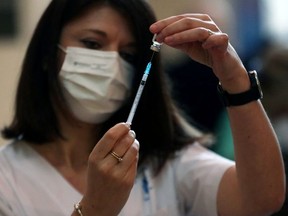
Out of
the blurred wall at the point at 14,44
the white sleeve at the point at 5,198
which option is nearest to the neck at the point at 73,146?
the white sleeve at the point at 5,198

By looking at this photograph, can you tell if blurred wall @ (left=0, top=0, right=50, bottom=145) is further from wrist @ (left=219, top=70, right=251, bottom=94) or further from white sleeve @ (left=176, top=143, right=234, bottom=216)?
wrist @ (left=219, top=70, right=251, bottom=94)

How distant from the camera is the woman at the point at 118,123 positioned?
1.30 meters

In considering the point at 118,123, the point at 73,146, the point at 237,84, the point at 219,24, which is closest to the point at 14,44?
the point at 219,24

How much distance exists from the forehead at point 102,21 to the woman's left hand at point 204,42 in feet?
0.78

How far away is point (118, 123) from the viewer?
1.43 metres

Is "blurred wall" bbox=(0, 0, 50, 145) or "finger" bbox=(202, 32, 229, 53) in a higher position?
"finger" bbox=(202, 32, 229, 53)

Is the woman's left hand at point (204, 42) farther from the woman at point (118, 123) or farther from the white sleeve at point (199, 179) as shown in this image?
the white sleeve at point (199, 179)

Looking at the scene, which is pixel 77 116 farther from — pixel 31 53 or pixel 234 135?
pixel 234 135

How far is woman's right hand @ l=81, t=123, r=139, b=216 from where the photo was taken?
1.14m

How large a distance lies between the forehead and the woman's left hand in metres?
0.24

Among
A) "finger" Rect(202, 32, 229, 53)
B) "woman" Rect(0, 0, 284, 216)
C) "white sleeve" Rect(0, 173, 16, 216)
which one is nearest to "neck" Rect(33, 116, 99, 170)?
"woman" Rect(0, 0, 284, 216)

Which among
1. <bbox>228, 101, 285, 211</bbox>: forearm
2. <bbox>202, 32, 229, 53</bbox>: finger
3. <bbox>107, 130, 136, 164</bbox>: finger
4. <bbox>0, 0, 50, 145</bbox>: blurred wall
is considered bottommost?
<bbox>0, 0, 50, 145</bbox>: blurred wall

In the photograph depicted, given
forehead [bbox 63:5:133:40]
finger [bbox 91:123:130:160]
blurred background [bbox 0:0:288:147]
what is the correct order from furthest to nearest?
1. blurred background [bbox 0:0:288:147]
2. forehead [bbox 63:5:133:40]
3. finger [bbox 91:123:130:160]

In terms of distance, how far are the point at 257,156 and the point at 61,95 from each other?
0.50 m
